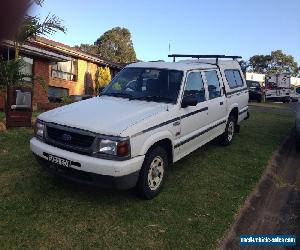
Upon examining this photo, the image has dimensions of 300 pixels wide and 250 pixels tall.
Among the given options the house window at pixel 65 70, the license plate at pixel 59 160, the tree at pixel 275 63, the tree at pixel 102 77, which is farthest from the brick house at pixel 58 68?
the tree at pixel 275 63

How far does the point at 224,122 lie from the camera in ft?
24.6

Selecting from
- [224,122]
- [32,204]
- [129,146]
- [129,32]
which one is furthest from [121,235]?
[129,32]

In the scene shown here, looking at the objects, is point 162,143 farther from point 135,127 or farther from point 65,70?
point 65,70

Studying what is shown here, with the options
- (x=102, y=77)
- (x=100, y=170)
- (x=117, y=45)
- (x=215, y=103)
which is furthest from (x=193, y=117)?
(x=117, y=45)

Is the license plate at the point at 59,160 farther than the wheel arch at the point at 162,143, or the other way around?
the wheel arch at the point at 162,143

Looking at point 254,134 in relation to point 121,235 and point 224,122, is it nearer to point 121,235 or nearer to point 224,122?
point 224,122

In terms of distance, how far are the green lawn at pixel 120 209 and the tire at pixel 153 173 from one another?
161 mm

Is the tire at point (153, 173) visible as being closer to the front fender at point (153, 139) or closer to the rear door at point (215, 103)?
the front fender at point (153, 139)

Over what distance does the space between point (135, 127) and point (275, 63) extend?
82.3m

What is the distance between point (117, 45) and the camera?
167ft

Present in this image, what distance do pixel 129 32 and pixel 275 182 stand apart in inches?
1942

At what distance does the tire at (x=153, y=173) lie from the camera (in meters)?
4.57

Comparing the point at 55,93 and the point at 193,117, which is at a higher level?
the point at 55,93

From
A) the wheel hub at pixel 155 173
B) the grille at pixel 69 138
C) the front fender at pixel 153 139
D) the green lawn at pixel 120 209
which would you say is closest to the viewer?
the green lawn at pixel 120 209
